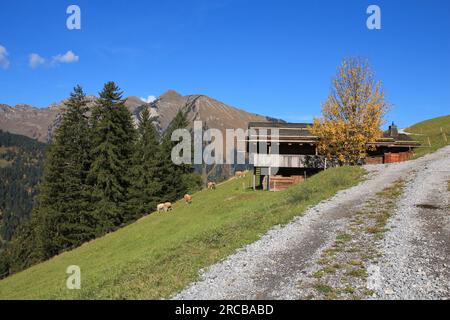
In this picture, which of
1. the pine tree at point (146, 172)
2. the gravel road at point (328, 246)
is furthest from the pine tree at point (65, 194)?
the gravel road at point (328, 246)

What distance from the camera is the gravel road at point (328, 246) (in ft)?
35.4

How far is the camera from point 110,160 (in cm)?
5100

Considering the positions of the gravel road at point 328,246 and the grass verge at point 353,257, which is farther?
the gravel road at point 328,246

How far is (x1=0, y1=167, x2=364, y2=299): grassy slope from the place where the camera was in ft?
42.8

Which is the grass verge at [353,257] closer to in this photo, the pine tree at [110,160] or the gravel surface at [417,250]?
the gravel surface at [417,250]

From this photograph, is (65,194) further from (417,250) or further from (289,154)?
(417,250)

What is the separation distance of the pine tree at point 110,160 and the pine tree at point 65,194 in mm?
1532

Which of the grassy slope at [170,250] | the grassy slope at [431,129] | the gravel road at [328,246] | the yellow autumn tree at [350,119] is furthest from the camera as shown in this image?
the grassy slope at [431,129]

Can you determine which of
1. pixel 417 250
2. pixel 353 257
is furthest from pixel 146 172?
pixel 417 250

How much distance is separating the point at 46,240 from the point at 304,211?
38.1m

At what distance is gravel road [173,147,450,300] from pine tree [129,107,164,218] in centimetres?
3885

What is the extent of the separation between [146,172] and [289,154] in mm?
25944

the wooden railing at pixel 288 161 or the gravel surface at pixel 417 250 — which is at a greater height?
the wooden railing at pixel 288 161
